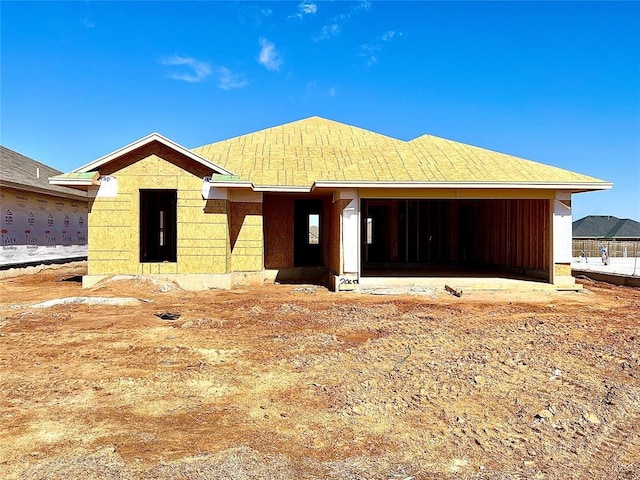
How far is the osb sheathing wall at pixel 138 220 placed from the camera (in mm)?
13383

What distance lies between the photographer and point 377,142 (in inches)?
788

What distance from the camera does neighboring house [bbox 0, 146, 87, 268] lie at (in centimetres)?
1751

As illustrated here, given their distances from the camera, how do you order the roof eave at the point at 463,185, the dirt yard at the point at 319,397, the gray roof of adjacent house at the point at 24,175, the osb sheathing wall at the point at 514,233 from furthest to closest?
the gray roof of adjacent house at the point at 24,175 → the osb sheathing wall at the point at 514,233 → the roof eave at the point at 463,185 → the dirt yard at the point at 319,397

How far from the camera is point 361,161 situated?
15438 mm

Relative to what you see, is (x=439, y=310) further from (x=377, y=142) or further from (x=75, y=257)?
(x=75, y=257)

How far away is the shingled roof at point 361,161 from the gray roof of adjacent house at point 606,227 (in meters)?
28.7

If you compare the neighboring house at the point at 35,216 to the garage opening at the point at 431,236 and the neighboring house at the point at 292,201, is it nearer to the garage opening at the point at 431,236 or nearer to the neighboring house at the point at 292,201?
the neighboring house at the point at 292,201

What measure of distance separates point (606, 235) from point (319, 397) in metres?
43.4

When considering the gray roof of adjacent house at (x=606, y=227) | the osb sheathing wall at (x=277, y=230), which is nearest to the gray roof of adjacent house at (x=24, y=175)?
the osb sheathing wall at (x=277, y=230)

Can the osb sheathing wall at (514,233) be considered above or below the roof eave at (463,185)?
below

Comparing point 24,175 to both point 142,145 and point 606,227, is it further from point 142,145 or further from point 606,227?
point 606,227

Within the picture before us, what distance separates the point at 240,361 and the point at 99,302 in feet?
20.9

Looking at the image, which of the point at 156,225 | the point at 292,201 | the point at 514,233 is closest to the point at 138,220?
the point at 292,201

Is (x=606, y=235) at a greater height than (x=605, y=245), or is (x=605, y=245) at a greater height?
(x=606, y=235)
